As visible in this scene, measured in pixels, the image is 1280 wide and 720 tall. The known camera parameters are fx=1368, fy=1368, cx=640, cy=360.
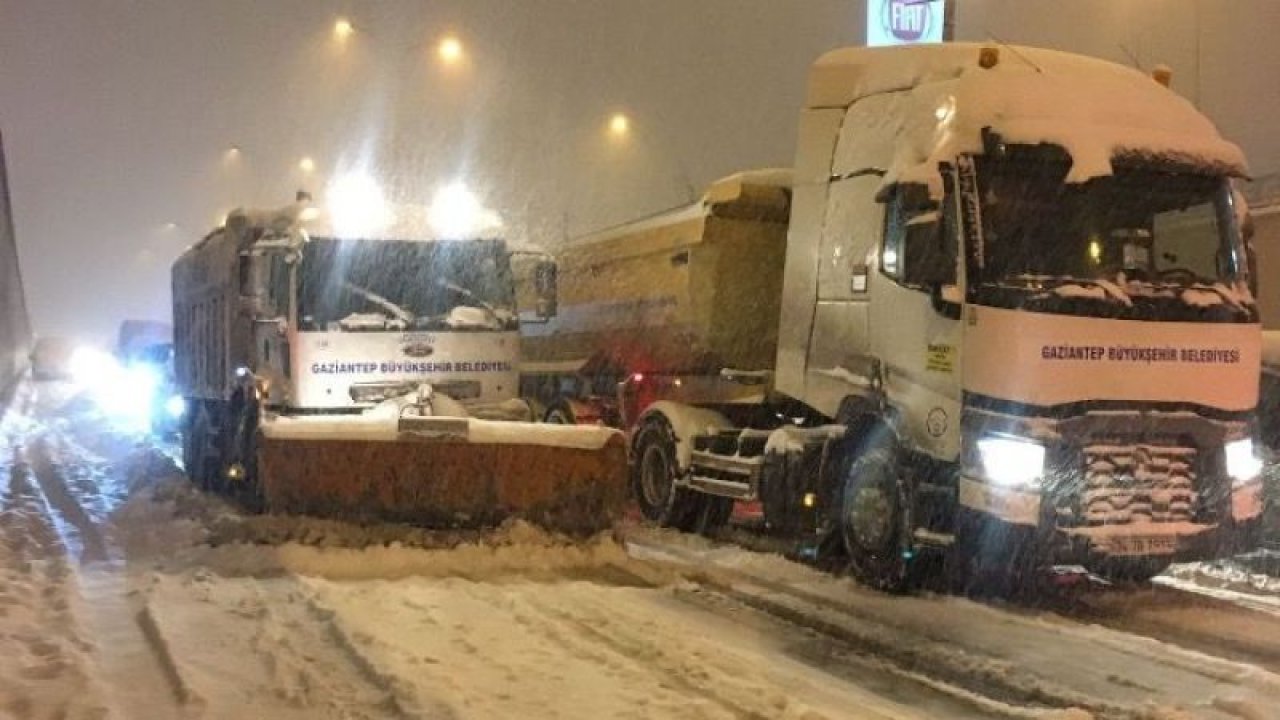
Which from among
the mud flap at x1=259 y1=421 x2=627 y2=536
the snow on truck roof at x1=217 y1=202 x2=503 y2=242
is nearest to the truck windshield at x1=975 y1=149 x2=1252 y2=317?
the mud flap at x1=259 y1=421 x2=627 y2=536

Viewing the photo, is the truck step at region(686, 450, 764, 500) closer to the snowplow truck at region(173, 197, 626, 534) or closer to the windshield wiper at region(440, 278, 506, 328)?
the snowplow truck at region(173, 197, 626, 534)

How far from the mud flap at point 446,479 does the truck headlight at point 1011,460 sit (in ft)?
10.9

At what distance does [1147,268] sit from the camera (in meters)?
9.34

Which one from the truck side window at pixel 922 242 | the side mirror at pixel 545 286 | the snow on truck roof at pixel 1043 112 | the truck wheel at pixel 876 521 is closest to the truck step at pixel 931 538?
the truck wheel at pixel 876 521

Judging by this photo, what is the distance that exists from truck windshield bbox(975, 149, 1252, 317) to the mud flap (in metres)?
3.75

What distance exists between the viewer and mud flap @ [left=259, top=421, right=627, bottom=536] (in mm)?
10836

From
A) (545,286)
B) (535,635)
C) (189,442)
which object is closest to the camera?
(535,635)

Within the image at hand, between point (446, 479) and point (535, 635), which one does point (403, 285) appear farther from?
point (535, 635)

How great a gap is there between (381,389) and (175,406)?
1063 cm

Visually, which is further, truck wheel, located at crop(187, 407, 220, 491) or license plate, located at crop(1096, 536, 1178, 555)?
truck wheel, located at crop(187, 407, 220, 491)

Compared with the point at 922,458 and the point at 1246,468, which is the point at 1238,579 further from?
the point at 922,458

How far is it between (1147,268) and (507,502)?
17.0ft

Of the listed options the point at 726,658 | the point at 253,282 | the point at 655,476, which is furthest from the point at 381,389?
the point at 726,658

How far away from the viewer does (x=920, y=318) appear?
9.56 m
